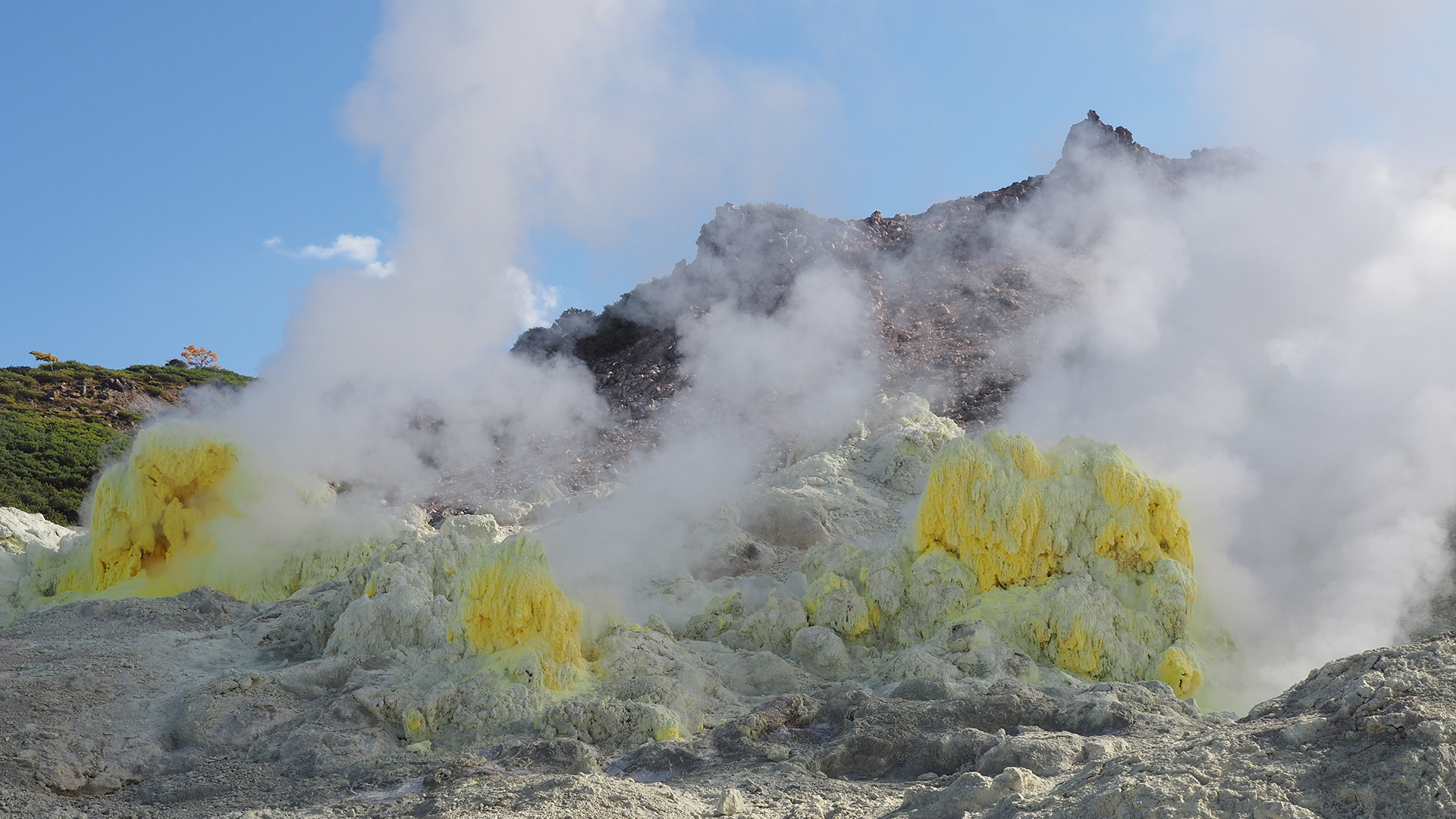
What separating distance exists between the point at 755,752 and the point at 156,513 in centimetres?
917

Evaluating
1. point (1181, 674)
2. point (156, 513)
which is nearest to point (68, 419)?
point (156, 513)

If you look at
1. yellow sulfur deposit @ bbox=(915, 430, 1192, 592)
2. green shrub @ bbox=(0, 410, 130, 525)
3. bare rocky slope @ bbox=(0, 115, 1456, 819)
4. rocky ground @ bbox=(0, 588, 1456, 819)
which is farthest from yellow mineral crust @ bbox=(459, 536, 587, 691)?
green shrub @ bbox=(0, 410, 130, 525)

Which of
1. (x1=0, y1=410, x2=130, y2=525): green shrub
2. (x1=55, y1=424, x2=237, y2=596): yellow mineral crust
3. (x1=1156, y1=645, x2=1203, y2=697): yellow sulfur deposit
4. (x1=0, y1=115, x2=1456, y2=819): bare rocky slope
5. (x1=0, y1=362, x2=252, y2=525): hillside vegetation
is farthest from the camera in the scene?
(x1=0, y1=362, x2=252, y2=525): hillside vegetation

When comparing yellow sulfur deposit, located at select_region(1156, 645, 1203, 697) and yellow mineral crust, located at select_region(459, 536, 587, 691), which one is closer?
yellow mineral crust, located at select_region(459, 536, 587, 691)

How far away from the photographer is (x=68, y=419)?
2969 cm

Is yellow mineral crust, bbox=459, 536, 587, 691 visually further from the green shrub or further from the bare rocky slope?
the green shrub

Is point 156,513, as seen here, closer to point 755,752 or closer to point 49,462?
point 755,752

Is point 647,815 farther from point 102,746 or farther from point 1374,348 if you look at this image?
point 1374,348

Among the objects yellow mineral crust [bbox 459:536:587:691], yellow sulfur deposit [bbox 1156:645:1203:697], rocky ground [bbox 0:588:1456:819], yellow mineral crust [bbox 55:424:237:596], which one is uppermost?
yellow mineral crust [bbox 55:424:237:596]

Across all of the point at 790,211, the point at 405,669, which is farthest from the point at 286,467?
the point at 790,211

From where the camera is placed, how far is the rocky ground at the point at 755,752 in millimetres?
3721

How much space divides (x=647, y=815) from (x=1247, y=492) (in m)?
8.25

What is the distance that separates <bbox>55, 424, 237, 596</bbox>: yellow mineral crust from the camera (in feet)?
38.9

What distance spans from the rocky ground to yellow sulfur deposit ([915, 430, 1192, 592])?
1820mm
